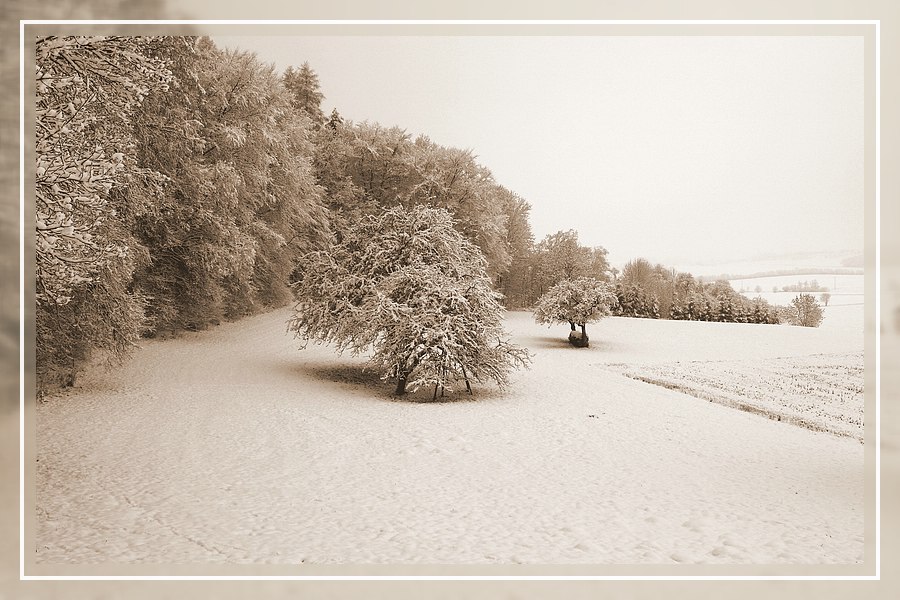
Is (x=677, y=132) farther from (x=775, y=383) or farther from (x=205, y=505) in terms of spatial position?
(x=205, y=505)

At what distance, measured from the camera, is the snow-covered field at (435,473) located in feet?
8.85

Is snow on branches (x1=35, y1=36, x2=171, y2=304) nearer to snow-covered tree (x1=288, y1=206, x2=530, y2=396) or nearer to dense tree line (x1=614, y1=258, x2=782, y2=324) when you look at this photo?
snow-covered tree (x1=288, y1=206, x2=530, y2=396)

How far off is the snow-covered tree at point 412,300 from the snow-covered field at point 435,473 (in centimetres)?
36

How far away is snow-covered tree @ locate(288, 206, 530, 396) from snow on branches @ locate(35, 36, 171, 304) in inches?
98.2

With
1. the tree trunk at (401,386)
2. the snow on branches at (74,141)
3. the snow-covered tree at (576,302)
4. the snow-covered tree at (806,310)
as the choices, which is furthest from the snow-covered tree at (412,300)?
the snow on branches at (74,141)

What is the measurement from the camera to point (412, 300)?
5598mm

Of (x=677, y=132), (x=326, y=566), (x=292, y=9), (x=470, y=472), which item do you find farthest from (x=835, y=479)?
(x=292, y=9)

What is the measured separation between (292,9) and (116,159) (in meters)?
1.37

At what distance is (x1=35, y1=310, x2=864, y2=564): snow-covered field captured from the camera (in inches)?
106

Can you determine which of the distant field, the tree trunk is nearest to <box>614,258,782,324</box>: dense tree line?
the distant field

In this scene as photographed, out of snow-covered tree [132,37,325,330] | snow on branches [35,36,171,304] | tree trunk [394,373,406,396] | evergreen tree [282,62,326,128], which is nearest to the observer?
snow on branches [35,36,171,304]

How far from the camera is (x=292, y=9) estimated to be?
3627mm

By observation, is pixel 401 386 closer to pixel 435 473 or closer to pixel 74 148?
pixel 435 473
